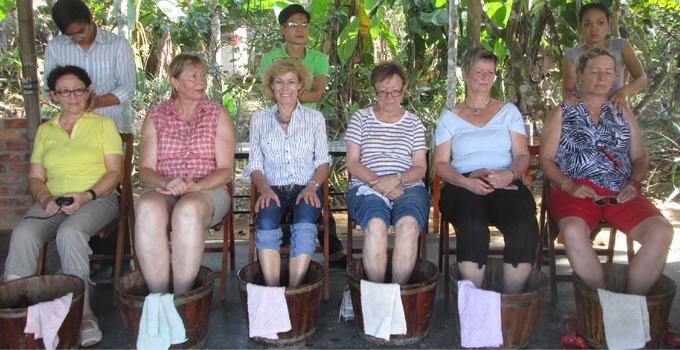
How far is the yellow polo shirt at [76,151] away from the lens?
9.47 ft

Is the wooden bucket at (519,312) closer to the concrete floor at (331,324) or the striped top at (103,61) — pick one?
the concrete floor at (331,324)

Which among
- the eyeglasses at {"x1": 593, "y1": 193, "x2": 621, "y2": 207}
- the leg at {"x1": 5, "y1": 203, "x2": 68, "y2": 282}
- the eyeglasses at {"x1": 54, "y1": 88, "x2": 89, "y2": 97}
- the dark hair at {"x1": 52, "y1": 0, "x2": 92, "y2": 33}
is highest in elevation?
the dark hair at {"x1": 52, "y1": 0, "x2": 92, "y2": 33}

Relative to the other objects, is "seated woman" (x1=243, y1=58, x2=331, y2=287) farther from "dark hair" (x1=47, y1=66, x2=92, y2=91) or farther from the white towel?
"dark hair" (x1=47, y1=66, x2=92, y2=91)

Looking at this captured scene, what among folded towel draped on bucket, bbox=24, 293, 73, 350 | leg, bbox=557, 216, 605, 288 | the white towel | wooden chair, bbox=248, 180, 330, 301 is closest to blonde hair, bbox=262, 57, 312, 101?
wooden chair, bbox=248, 180, 330, 301

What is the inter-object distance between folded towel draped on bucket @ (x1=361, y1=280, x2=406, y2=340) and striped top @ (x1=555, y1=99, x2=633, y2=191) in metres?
1.39

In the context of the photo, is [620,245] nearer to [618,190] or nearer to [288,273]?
[618,190]

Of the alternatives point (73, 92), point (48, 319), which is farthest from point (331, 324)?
point (73, 92)

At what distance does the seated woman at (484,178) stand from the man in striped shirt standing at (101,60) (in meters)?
2.13

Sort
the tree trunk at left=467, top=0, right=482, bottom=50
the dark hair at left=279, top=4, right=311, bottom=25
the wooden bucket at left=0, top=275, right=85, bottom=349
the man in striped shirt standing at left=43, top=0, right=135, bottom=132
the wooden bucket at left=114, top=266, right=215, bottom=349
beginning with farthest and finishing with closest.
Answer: the tree trunk at left=467, top=0, right=482, bottom=50 → the dark hair at left=279, top=4, right=311, bottom=25 → the man in striped shirt standing at left=43, top=0, right=135, bottom=132 → the wooden bucket at left=114, top=266, right=215, bottom=349 → the wooden bucket at left=0, top=275, right=85, bottom=349

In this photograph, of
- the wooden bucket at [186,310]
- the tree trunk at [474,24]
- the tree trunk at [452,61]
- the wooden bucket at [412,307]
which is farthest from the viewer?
the tree trunk at [452,61]

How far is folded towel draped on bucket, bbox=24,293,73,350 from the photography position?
2.15m

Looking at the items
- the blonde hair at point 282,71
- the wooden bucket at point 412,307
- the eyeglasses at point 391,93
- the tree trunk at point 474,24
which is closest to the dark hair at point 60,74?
the blonde hair at point 282,71

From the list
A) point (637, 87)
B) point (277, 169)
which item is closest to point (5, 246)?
point (277, 169)

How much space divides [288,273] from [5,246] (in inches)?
94.3
